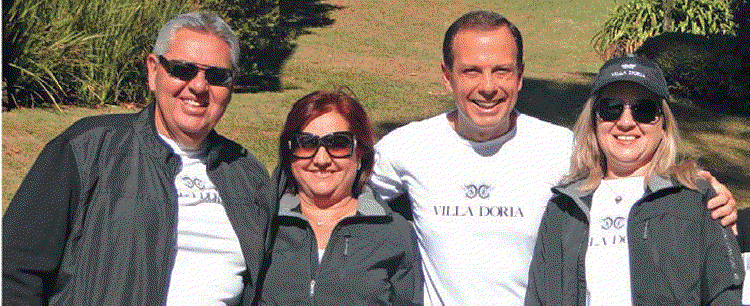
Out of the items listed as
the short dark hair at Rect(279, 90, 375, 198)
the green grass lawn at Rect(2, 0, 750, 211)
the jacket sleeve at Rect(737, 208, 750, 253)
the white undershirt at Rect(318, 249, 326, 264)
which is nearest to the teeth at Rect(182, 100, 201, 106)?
the short dark hair at Rect(279, 90, 375, 198)

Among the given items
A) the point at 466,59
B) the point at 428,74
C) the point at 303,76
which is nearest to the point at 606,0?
the point at 428,74

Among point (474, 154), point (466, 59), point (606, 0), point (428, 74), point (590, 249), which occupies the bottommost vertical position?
point (590, 249)

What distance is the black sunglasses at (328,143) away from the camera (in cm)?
365

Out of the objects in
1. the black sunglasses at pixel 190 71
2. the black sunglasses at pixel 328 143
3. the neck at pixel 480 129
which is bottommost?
the black sunglasses at pixel 328 143

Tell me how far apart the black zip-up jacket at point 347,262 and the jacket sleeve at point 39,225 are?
2.45ft

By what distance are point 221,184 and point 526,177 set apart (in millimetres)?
1107

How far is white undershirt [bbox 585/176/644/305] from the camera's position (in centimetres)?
342

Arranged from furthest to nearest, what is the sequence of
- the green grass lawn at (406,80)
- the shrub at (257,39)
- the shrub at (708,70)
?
the shrub at (708,70) < the shrub at (257,39) < the green grass lawn at (406,80)

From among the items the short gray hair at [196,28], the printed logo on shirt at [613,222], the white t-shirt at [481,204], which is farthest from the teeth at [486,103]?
the short gray hair at [196,28]

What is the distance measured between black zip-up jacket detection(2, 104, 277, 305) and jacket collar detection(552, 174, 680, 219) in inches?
51.7

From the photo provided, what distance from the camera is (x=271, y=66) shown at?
16.9 m

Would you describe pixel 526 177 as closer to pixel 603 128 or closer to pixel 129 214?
pixel 603 128

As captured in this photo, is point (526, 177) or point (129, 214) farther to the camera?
point (526, 177)

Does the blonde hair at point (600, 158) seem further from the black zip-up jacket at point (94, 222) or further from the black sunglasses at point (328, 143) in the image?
the black zip-up jacket at point (94, 222)
